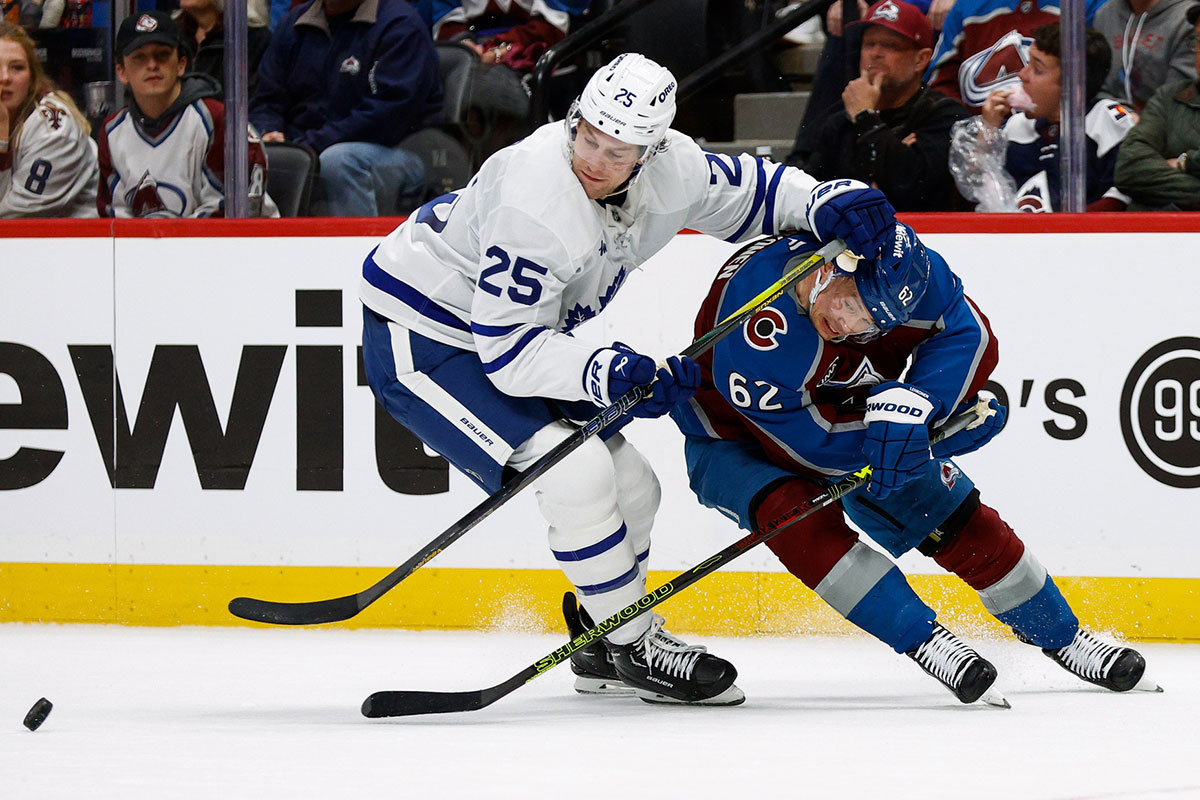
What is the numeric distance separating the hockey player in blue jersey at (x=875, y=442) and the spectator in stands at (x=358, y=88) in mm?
1323

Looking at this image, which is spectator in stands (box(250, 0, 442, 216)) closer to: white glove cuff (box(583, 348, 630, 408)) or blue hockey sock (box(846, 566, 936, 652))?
white glove cuff (box(583, 348, 630, 408))

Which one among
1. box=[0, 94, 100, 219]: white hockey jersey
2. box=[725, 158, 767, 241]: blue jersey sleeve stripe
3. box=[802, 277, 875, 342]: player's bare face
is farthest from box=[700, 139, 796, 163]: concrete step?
box=[0, 94, 100, 219]: white hockey jersey

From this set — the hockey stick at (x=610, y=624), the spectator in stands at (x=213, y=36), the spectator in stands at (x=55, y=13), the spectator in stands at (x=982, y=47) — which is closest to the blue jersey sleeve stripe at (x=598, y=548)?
the hockey stick at (x=610, y=624)

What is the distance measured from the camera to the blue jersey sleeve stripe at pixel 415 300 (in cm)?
285

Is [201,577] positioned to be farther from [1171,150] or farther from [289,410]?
[1171,150]

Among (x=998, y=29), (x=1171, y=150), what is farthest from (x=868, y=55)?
(x=1171, y=150)

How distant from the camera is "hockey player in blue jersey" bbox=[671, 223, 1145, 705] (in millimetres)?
2627

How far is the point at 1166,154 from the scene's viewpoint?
366cm

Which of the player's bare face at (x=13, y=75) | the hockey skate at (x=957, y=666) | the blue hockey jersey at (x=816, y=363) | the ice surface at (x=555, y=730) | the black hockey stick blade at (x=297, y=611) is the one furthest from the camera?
the player's bare face at (x=13, y=75)

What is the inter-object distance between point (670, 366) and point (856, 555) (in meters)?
0.46

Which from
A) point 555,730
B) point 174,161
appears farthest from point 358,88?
point 555,730

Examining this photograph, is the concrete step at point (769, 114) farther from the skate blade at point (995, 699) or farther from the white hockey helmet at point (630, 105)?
the skate blade at point (995, 699)

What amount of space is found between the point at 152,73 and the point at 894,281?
2.30 m

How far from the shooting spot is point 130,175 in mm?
4070
